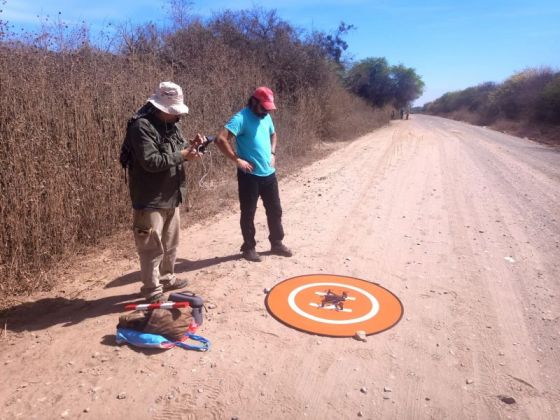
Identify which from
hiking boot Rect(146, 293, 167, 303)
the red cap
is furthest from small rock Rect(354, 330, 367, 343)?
the red cap

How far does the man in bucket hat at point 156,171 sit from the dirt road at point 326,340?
607 mm

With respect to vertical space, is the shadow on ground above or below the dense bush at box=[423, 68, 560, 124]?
below

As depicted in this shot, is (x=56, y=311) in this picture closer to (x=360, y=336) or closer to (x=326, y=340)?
(x=326, y=340)

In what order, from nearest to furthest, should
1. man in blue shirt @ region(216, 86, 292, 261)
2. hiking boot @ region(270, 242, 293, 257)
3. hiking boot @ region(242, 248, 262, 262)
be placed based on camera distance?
man in blue shirt @ region(216, 86, 292, 261), hiking boot @ region(242, 248, 262, 262), hiking boot @ region(270, 242, 293, 257)

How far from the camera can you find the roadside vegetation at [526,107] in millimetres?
26172

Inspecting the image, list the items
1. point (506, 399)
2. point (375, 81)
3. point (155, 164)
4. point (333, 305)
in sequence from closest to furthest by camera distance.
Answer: point (506, 399) < point (155, 164) < point (333, 305) < point (375, 81)

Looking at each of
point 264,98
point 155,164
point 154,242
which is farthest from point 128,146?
point 264,98

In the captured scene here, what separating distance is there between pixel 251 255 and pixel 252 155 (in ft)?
3.59

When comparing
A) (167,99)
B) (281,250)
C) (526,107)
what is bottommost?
(281,250)

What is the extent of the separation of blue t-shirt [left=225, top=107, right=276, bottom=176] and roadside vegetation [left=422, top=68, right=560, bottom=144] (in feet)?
70.9

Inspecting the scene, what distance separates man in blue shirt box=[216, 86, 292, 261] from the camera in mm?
4137

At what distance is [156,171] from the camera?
3113 mm

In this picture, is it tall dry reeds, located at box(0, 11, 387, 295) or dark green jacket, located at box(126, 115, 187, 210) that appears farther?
tall dry reeds, located at box(0, 11, 387, 295)

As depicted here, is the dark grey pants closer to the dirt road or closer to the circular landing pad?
the dirt road
